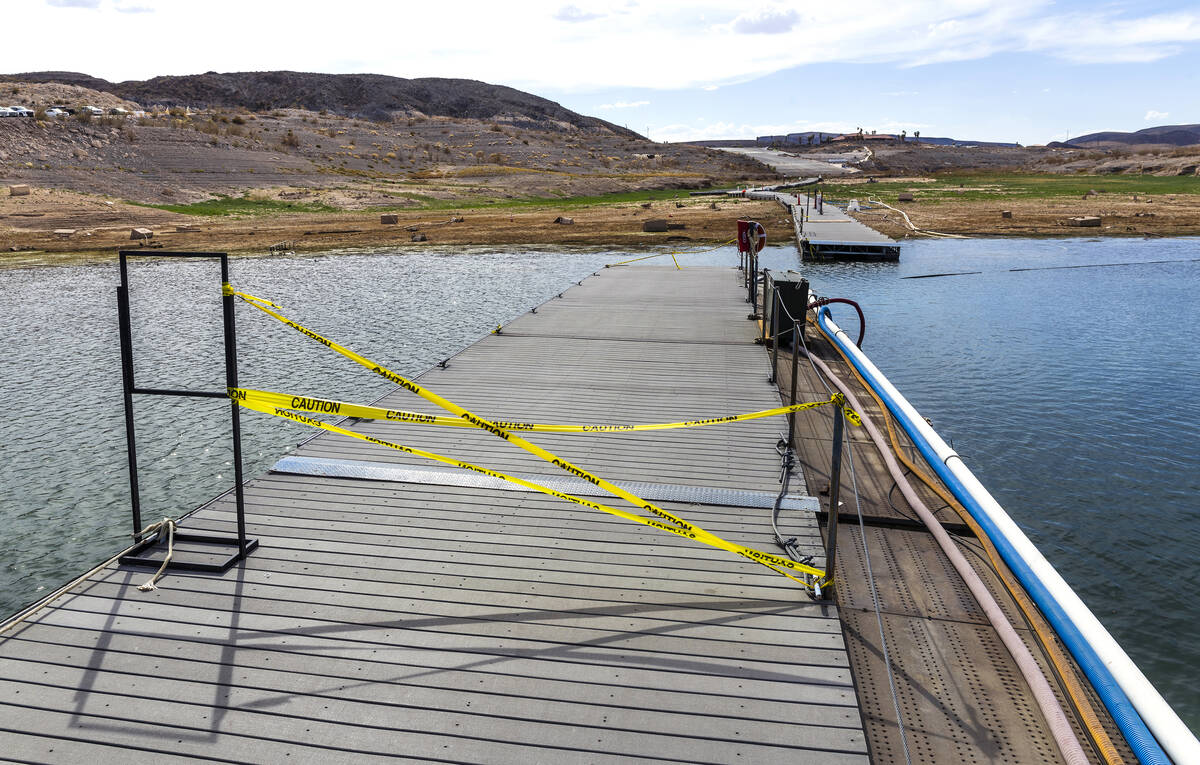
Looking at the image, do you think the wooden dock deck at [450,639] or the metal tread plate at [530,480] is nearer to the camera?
the wooden dock deck at [450,639]

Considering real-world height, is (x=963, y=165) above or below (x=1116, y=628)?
above

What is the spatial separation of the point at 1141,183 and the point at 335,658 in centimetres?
9163

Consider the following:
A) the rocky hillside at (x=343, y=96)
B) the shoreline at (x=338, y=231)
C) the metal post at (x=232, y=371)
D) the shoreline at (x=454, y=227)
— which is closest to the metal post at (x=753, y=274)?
the metal post at (x=232, y=371)

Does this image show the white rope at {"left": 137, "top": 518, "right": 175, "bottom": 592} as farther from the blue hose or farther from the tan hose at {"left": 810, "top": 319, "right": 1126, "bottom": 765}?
the blue hose

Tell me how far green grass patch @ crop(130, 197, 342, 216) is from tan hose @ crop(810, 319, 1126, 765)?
166 feet

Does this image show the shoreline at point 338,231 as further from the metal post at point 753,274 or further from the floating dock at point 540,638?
the floating dock at point 540,638

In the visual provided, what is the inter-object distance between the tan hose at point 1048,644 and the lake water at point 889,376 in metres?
1.54

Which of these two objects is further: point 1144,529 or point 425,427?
point 425,427

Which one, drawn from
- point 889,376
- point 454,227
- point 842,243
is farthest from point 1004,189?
point 889,376

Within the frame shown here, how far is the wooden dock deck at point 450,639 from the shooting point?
443cm

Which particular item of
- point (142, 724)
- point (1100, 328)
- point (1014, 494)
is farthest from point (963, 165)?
point (142, 724)

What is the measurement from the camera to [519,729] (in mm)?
4492

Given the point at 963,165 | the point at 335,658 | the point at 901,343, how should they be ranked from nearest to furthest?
1. the point at 335,658
2. the point at 901,343
3. the point at 963,165

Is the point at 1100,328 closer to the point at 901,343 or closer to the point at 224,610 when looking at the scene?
the point at 901,343
